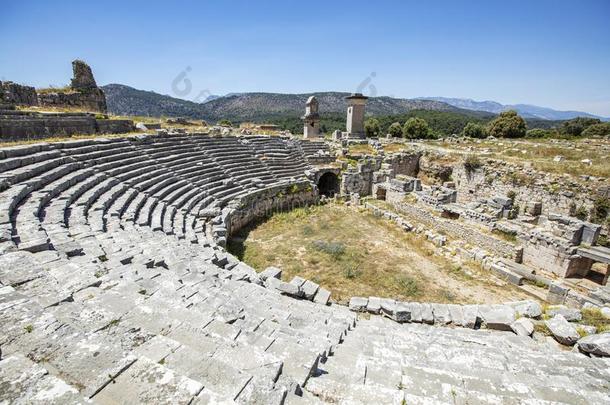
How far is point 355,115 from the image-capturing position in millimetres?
26203

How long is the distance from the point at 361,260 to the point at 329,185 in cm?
1124

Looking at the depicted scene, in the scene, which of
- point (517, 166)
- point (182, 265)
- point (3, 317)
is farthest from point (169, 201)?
point (517, 166)

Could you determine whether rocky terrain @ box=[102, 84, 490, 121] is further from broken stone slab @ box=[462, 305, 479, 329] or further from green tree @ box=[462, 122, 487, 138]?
broken stone slab @ box=[462, 305, 479, 329]

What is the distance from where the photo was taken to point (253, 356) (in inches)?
129

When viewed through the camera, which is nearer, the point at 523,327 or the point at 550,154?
the point at 523,327

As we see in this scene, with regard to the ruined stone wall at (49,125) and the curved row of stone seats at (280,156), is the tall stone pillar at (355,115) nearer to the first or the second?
the curved row of stone seats at (280,156)

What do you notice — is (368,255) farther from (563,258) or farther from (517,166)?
(517,166)

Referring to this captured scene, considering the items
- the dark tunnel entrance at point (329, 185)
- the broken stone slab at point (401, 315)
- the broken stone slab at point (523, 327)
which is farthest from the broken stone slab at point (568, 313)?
the dark tunnel entrance at point (329, 185)

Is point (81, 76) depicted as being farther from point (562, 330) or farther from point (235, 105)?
point (235, 105)

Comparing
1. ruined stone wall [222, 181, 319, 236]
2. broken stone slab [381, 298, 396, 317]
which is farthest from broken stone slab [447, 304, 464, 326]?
ruined stone wall [222, 181, 319, 236]

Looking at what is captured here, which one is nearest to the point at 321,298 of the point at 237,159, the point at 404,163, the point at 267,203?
the point at 267,203

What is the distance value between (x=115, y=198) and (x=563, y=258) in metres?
16.5

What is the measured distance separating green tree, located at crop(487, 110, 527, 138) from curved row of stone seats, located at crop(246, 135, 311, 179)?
101 ft

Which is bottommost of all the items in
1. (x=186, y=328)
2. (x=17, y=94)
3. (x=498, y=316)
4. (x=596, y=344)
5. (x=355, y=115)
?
(x=498, y=316)
